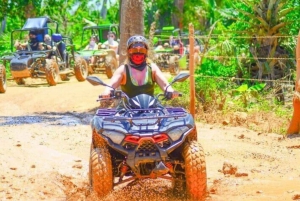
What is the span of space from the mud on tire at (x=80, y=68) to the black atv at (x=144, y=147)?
1395 cm

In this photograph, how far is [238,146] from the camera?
9.05 metres

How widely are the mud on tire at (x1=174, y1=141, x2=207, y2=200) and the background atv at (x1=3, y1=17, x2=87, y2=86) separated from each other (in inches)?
502

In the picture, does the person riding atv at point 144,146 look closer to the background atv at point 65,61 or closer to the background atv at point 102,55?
the background atv at point 65,61

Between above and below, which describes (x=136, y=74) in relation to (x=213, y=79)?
above

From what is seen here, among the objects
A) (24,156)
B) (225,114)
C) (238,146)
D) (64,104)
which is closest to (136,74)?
(24,156)

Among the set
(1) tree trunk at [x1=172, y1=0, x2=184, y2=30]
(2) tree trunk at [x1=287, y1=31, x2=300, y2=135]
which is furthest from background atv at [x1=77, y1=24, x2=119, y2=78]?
(2) tree trunk at [x1=287, y1=31, x2=300, y2=135]

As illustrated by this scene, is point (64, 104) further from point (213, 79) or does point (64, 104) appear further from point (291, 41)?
point (291, 41)

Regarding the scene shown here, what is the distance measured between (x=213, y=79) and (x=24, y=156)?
5081 mm

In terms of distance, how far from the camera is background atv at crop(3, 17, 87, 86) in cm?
1792

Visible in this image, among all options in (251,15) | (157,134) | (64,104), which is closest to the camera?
(157,134)

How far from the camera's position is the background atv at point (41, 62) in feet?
58.8

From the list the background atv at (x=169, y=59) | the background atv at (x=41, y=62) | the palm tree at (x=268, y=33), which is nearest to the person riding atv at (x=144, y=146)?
the palm tree at (x=268, y=33)

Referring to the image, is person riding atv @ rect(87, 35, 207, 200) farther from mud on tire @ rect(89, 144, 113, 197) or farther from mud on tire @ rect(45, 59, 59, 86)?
mud on tire @ rect(45, 59, 59, 86)

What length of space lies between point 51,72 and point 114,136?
13.1 metres
